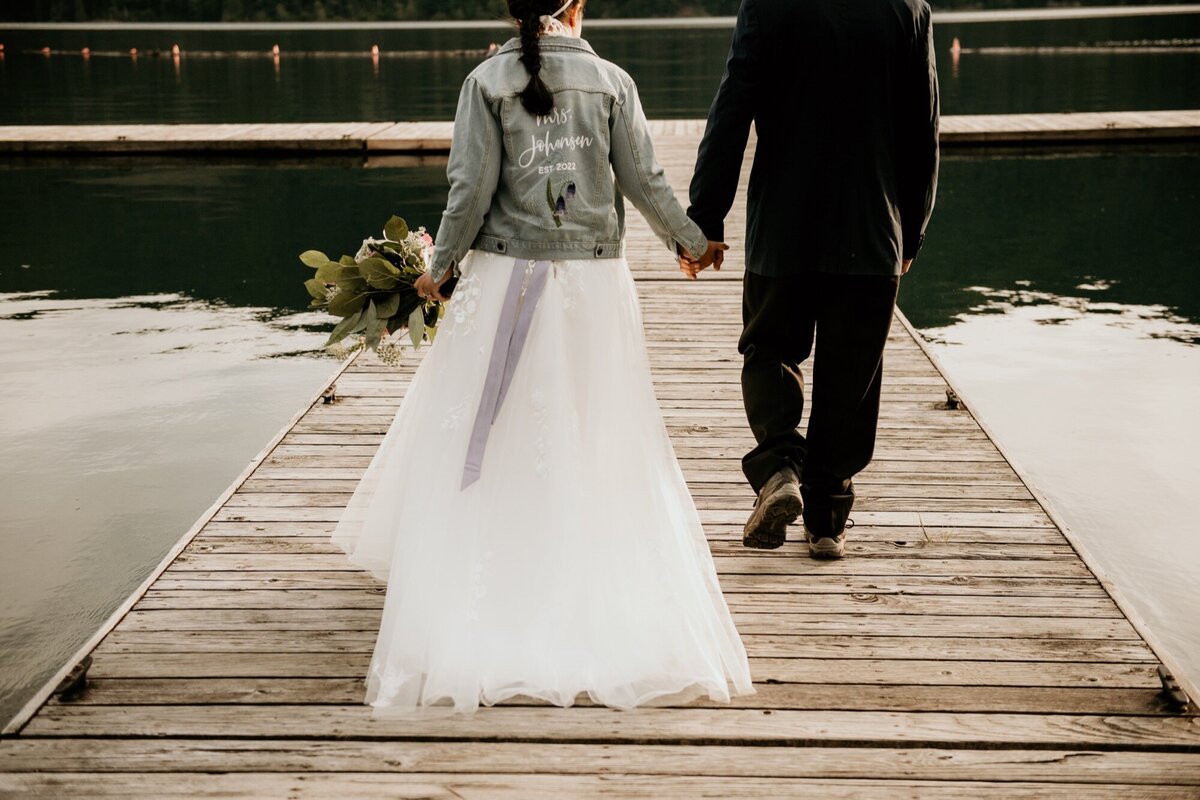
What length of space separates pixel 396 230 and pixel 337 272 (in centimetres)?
18

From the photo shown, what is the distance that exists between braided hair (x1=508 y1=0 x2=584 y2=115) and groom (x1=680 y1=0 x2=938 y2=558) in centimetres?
50

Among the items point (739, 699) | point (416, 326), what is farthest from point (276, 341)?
point (739, 699)

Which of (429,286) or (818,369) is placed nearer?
(429,286)

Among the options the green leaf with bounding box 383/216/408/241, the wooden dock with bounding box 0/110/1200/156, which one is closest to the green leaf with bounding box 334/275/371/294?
the green leaf with bounding box 383/216/408/241

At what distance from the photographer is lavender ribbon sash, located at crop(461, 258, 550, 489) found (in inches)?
99.8

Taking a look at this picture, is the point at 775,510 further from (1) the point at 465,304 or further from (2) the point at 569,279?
(1) the point at 465,304

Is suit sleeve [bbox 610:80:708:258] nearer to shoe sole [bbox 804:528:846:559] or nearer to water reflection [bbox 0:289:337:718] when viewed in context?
shoe sole [bbox 804:528:846:559]

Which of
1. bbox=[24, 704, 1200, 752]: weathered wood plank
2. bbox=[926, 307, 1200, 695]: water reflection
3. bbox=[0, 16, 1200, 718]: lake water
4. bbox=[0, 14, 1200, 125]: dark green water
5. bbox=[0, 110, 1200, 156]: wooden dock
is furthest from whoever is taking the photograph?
bbox=[0, 14, 1200, 125]: dark green water

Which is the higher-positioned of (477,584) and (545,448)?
(545,448)

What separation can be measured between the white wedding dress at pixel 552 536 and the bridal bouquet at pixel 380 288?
1.09 feet

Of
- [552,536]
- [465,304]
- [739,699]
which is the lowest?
[739,699]

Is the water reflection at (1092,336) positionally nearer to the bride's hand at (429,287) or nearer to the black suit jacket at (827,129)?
the black suit jacket at (827,129)

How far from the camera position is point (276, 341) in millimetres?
7223

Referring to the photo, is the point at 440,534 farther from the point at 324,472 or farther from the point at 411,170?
the point at 411,170
